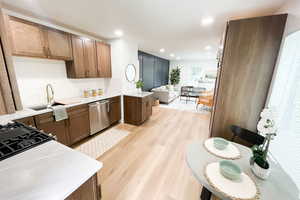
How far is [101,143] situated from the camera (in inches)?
102

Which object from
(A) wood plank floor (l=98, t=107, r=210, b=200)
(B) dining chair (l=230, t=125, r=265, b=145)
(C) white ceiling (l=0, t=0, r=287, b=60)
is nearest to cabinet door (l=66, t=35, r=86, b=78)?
(C) white ceiling (l=0, t=0, r=287, b=60)

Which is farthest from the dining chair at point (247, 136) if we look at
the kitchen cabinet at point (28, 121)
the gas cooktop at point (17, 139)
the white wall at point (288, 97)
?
the kitchen cabinet at point (28, 121)

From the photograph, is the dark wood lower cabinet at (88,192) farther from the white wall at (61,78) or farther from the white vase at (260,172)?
the white wall at (61,78)

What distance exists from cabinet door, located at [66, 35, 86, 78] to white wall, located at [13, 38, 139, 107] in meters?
0.18

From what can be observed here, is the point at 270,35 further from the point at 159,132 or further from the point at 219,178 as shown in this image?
the point at 159,132

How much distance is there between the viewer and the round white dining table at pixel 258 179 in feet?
2.64

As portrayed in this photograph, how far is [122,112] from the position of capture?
3613 millimetres

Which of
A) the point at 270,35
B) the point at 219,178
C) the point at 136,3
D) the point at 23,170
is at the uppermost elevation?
the point at 136,3

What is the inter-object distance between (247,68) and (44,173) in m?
2.29

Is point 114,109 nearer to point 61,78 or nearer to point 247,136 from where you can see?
point 61,78

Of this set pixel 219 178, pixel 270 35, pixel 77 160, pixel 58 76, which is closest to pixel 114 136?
pixel 58 76

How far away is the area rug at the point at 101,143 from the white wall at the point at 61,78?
3.87ft

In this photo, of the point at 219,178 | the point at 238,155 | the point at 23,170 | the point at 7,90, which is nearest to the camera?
the point at 23,170

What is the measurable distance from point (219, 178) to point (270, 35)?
1.75 meters
